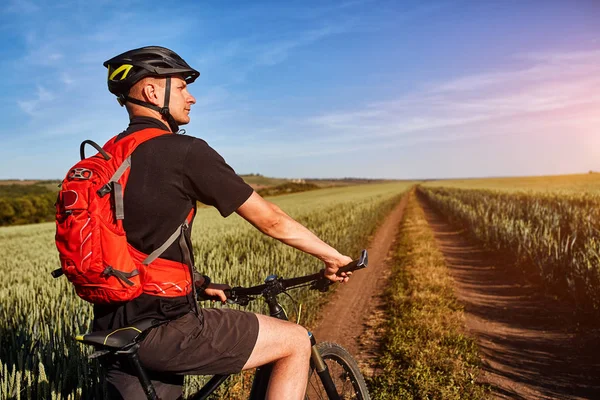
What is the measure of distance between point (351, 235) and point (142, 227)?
469 inches

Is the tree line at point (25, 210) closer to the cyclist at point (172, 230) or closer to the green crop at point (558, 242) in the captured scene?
the green crop at point (558, 242)

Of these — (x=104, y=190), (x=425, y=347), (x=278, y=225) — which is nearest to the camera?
(x=104, y=190)

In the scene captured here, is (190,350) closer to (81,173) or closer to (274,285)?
(274,285)

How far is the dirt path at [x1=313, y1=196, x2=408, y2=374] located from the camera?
596 cm

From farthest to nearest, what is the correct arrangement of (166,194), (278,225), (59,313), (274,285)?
1. (59,313)
2. (274,285)
3. (278,225)
4. (166,194)

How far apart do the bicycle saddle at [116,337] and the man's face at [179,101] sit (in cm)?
104

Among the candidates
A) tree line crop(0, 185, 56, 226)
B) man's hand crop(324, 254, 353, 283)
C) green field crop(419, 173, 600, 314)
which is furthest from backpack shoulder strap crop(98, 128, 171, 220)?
tree line crop(0, 185, 56, 226)

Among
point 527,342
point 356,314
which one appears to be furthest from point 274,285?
point 356,314

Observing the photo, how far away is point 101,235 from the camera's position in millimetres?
1621

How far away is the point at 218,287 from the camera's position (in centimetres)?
255

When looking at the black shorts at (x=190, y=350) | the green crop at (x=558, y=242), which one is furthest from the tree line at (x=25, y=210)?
the black shorts at (x=190, y=350)

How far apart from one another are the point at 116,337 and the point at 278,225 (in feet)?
2.78

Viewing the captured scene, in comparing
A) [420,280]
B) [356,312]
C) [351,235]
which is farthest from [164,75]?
[351,235]

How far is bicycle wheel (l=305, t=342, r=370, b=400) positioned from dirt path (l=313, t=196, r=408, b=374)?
214 cm
